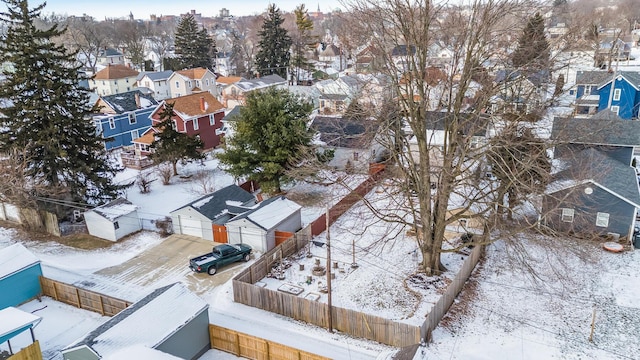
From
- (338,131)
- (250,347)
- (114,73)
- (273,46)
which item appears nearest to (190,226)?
(250,347)

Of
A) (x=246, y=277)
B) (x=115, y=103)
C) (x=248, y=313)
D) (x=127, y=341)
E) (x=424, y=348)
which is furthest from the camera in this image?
(x=115, y=103)

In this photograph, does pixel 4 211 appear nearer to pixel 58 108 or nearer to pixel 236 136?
pixel 58 108

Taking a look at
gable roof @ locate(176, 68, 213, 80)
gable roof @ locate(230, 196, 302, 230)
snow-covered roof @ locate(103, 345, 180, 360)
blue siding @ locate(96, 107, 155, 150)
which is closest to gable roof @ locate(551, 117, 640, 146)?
gable roof @ locate(230, 196, 302, 230)

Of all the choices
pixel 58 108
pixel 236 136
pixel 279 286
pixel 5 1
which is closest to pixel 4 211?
pixel 58 108

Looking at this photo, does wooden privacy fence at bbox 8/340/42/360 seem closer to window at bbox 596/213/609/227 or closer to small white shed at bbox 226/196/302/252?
small white shed at bbox 226/196/302/252

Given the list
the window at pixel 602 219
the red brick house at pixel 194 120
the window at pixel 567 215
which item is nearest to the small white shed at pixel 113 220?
the red brick house at pixel 194 120

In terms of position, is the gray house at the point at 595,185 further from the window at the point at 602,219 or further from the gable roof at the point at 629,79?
the gable roof at the point at 629,79
